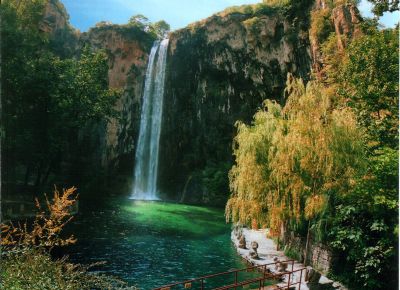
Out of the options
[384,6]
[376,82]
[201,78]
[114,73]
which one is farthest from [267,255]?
[114,73]

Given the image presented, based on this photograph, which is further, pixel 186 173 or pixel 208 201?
pixel 186 173

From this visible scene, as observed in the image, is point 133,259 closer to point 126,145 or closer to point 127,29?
point 126,145

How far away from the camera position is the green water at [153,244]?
51.4 ft

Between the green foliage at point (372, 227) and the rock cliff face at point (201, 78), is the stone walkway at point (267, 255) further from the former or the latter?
the rock cliff face at point (201, 78)

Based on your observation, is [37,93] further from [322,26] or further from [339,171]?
[322,26]

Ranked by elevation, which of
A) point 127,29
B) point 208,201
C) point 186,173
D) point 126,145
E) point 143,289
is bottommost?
point 143,289

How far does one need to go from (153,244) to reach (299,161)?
920cm

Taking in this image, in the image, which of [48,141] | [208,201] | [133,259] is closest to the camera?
[133,259]

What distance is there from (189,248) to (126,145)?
26.7 m

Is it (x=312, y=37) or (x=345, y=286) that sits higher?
(x=312, y=37)

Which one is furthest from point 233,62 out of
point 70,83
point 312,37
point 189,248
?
point 189,248

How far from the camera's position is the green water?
51.4ft

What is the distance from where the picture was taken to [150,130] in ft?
144

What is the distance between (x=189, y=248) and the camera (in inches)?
776
